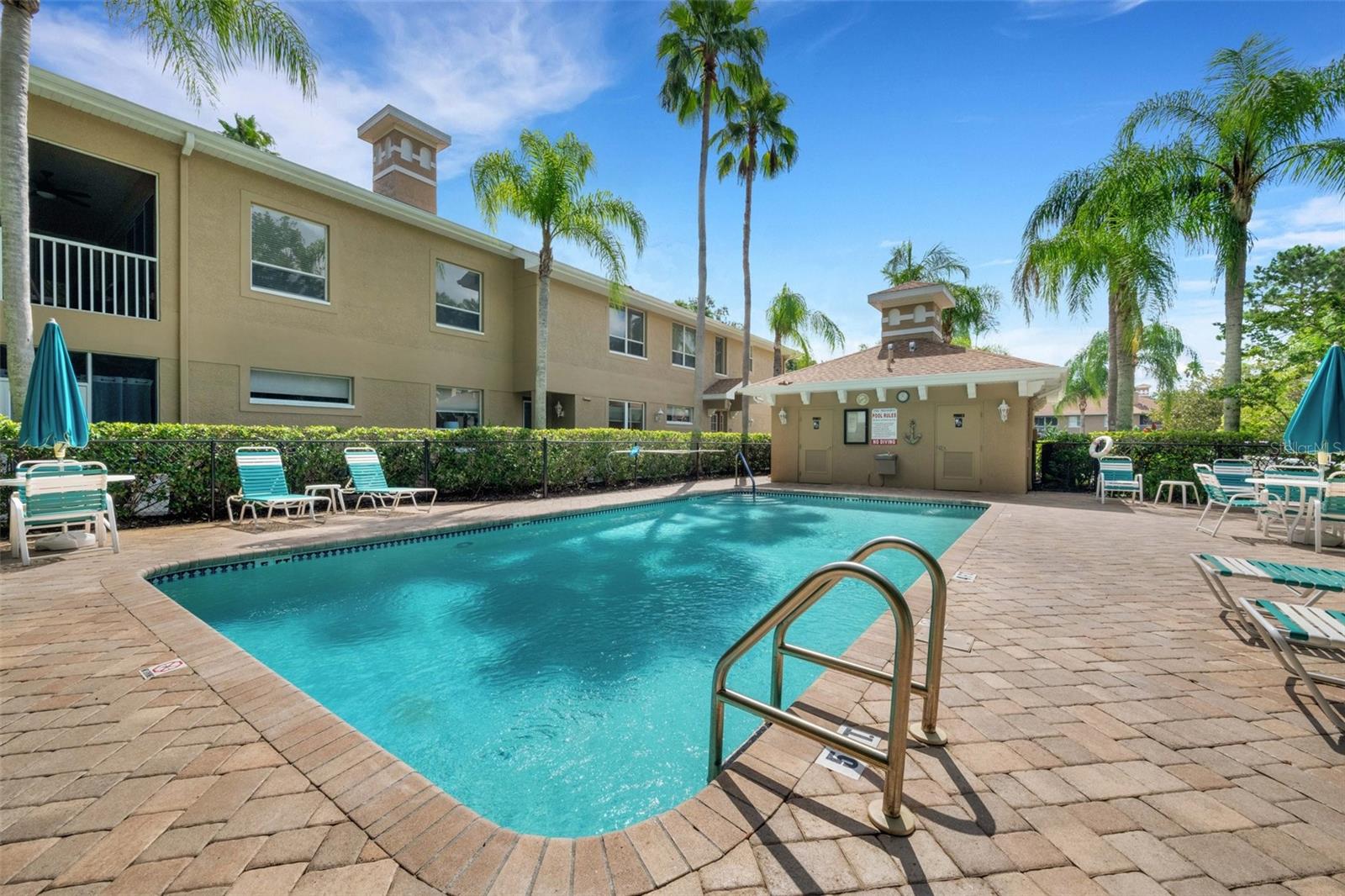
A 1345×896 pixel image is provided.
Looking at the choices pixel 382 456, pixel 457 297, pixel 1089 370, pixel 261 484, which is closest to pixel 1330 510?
pixel 382 456

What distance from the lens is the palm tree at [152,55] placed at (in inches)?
270

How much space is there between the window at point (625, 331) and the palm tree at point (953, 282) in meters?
12.4

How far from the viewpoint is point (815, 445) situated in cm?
1647

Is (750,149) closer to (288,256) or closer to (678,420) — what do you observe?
(678,420)

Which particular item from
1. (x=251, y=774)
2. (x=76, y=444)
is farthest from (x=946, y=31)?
(x=76, y=444)

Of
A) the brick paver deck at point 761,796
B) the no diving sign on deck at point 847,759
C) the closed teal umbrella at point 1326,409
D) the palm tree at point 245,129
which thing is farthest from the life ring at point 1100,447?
the palm tree at point 245,129

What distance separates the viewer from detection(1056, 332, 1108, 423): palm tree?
37.8 m

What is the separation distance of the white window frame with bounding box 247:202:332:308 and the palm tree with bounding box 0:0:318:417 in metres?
2.77

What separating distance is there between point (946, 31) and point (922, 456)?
382 inches

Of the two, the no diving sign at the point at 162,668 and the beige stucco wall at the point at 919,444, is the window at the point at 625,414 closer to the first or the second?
the beige stucco wall at the point at 919,444

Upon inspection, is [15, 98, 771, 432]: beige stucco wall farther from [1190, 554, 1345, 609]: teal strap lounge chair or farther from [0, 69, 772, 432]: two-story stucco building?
[1190, 554, 1345, 609]: teal strap lounge chair

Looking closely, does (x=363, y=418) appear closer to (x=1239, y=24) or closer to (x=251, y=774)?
(x=251, y=774)

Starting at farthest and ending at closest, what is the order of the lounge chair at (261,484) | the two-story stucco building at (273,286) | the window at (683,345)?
the window at (683,345) → the two-story stucco building at (273,286) → the lounge chair at (261,484)

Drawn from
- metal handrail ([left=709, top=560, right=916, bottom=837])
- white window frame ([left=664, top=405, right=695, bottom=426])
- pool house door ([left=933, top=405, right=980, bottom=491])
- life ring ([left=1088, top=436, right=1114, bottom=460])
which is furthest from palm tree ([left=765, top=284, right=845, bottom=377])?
metal handrail ([left=709, top=560, right=916, bottom=837])
